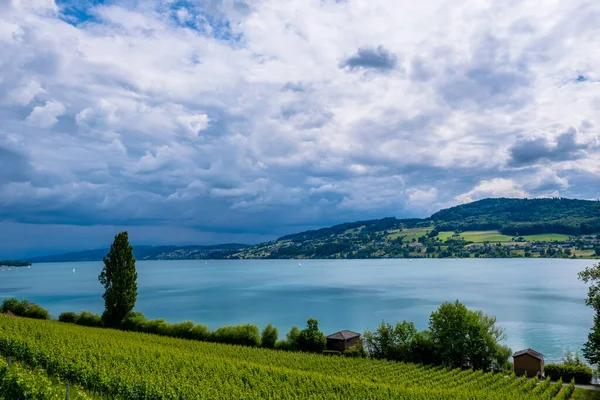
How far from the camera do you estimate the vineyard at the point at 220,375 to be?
23469 millimetres

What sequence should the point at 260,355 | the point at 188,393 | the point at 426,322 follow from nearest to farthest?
the point at 188,393 < the point at 260,355 < the point at 426,322

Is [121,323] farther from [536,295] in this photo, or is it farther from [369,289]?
[536,295]

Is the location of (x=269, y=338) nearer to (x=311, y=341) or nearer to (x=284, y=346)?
(x=284, y=346)

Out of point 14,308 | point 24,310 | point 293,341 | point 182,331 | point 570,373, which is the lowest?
point 570,373

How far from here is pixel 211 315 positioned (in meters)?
85.6

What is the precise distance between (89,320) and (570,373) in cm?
5180

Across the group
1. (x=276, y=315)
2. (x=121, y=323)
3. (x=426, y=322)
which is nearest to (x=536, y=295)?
(x=426, y=322)

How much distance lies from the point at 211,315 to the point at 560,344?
195 feet

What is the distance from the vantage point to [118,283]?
169 ft

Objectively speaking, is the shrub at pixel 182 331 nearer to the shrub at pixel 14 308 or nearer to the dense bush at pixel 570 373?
the shrub at pixel 14 308

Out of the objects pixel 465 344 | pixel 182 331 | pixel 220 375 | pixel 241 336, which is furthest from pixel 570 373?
pixel 182 331

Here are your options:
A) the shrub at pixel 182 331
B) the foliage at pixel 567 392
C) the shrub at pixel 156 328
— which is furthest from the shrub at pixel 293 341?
the foliage at pixel 567 392

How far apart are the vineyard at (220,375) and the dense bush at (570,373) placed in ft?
14.2

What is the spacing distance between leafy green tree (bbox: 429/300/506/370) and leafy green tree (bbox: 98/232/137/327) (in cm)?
3513
